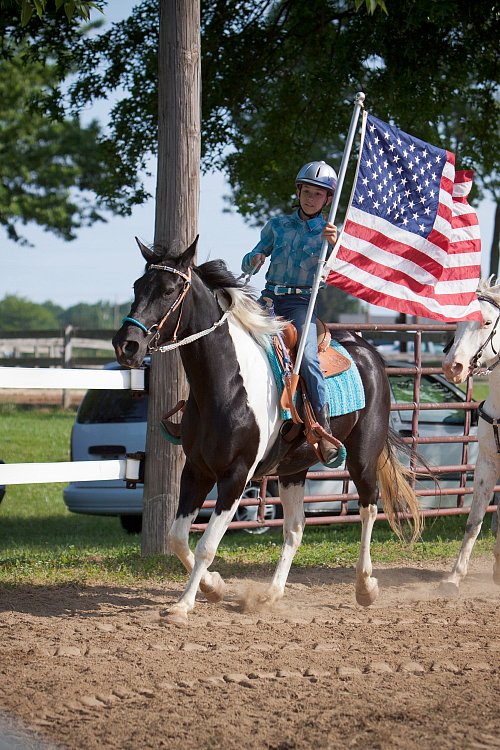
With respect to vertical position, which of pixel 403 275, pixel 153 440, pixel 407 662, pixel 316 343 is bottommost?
pixel 407 662

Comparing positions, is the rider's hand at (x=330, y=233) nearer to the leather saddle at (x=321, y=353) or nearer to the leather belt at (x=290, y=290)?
the leather belt at (x=290, y=290)

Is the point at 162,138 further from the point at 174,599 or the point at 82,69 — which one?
the point at 82,69

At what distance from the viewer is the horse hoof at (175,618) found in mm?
5888

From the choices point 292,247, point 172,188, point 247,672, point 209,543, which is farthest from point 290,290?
point 247,672

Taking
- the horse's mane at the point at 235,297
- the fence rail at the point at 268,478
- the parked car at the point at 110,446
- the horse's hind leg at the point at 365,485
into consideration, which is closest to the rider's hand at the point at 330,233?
the horse's mane at the point at 235,297

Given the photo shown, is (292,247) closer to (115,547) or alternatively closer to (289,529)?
(289,529)

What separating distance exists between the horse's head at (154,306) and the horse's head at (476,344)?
2280mm

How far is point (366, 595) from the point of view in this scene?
22.6 ft

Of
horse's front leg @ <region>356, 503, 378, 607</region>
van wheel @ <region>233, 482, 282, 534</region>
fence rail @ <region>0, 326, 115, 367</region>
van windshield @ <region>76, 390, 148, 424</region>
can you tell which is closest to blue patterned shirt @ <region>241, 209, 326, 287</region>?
horse's front leg @ <region>356, 503, 378, 607</region>

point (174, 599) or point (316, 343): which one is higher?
point (316, 343)

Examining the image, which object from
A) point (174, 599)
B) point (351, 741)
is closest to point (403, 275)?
point (174, 599)

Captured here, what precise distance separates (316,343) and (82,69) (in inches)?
322

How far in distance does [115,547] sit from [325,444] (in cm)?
347

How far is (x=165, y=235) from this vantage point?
25.9ft
